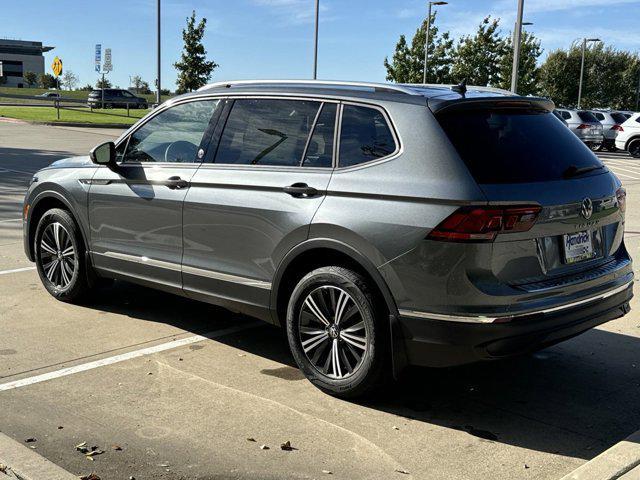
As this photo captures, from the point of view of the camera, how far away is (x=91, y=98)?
2094 inches

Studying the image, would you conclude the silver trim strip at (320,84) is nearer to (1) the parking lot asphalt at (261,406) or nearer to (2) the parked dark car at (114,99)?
(1) the parking lot asphalt at (261,406)

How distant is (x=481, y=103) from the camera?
169 inches

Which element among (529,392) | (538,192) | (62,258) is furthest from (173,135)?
(529,392)

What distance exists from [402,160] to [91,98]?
172 ft

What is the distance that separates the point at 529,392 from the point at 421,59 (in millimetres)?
48548

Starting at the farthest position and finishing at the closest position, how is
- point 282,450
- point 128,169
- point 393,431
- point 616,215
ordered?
point 128,169, point 616,215, point 393,431, point 282,450

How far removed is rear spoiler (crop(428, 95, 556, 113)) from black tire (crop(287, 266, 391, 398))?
105 centimetres

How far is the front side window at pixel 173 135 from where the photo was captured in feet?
17.6

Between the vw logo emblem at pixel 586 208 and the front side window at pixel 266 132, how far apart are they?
1.68 m

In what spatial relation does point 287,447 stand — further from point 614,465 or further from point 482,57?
point 482,57

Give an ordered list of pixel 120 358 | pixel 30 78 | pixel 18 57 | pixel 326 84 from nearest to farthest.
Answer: pixel 326 84 < pixel 120 358 < pixel 30 78 < pixel 18 57

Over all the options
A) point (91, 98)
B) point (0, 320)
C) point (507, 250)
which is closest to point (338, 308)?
point (507, 250)

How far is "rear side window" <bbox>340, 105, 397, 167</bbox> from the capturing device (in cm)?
436

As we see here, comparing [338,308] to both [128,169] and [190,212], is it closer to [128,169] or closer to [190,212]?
[190,212]
